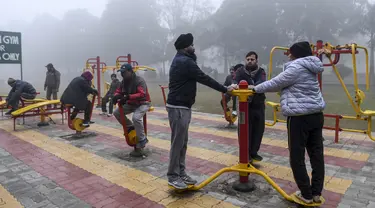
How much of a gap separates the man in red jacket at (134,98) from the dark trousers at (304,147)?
2.64 m

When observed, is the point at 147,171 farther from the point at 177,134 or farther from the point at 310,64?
the point at 310,64

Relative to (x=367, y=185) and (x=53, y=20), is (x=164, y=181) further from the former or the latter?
(x=53, y=20)

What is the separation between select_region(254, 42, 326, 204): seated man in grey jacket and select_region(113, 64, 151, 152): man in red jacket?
243 cm

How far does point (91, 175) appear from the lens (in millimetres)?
4449

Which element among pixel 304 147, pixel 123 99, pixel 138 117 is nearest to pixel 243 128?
pixel 304 147

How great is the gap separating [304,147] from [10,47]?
11456 millimetres

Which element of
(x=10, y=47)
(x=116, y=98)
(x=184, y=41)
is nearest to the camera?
(x=184, y=41)

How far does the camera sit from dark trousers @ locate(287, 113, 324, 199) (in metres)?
3.23

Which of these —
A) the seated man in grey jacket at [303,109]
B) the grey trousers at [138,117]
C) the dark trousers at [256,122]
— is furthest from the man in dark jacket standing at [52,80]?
the seated man in grey jacket at [303,109]

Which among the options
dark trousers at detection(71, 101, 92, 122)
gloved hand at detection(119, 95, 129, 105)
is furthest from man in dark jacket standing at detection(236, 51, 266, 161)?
dark trousers at detection(71, 101, 92, 122)

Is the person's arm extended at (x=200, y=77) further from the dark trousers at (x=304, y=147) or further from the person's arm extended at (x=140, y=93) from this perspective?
the person's arm extended at (x=140, y=93)

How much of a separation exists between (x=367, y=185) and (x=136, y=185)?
291cm

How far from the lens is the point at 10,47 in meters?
11.5

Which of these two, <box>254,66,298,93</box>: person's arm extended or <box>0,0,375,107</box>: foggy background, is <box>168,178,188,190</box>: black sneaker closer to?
<box>254,66,298,93</box>: person's arm extended
